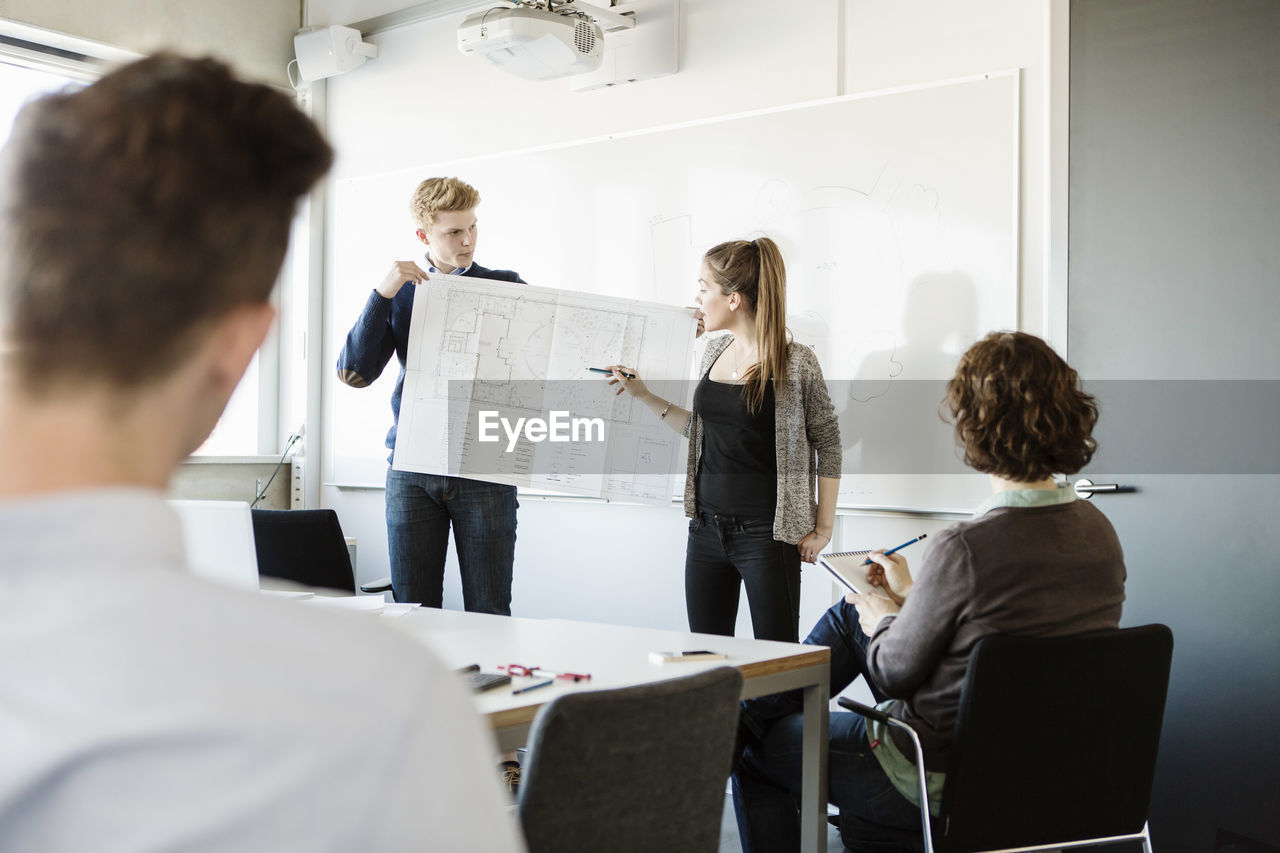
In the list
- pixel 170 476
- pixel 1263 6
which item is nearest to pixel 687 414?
pixel 1263 6

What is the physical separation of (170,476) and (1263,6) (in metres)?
3.17

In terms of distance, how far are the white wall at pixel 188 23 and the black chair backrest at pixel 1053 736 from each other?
11.7 ft

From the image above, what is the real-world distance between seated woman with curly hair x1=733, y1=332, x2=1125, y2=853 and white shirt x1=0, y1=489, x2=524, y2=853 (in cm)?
151

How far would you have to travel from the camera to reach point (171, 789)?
463mm

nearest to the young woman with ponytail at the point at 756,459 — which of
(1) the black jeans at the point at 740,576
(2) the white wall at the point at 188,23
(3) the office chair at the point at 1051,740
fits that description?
(1) the black jeans at the point at 740,576

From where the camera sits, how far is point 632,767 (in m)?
1.36

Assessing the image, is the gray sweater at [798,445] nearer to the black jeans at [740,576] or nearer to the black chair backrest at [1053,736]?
the black jeans at [740,576]

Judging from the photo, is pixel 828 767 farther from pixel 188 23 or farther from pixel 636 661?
pixel 188 23

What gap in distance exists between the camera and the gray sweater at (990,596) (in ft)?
6.07

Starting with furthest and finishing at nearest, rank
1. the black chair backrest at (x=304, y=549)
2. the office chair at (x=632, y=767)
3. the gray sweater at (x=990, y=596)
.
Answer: the black chair backrest at (x=304, y=549), the gray sweater at (x=990, y=596), the office chair at (x=632, y=767)

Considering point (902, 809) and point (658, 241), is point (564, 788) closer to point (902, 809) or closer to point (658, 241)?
point (902, 809)

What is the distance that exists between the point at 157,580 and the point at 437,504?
9.02ft

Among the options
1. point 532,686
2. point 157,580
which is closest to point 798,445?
point 532,686

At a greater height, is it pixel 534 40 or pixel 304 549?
Result: pixel 534 40
